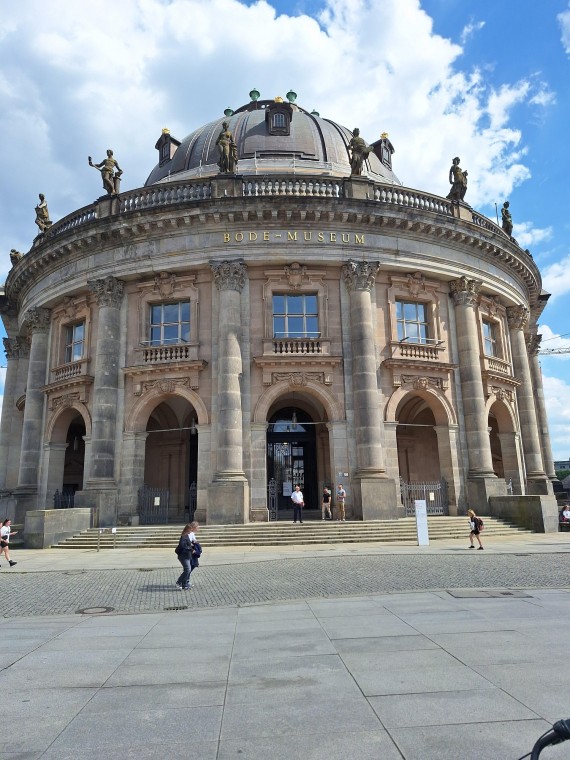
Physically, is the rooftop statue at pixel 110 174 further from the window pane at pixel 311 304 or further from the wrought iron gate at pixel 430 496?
the wrought iron gate at pixel 430 496

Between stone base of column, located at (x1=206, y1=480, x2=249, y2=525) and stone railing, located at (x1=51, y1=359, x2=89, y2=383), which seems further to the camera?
stone railing, located at (x1=51, y1=359, x2=89, y2=383)

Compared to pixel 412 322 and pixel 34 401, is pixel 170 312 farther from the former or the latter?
pixel 412 322

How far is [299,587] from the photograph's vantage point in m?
10.6

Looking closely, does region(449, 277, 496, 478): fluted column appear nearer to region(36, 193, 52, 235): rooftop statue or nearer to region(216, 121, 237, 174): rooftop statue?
region(216, 121, 237, 174): rooftop statue

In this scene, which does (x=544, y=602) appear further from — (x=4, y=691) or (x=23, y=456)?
(x=23, y=456)

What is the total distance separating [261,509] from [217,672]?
1658cm

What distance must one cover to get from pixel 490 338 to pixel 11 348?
2827cm

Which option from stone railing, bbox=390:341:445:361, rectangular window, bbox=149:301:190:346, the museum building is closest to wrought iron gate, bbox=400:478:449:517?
the museum building

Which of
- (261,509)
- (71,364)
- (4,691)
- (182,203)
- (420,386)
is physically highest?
(182,203)

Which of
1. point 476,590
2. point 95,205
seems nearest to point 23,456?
point 95,205

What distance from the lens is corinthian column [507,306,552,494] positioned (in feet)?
93.0

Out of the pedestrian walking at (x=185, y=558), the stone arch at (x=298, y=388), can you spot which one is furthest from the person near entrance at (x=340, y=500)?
the pedestrian walking at (x=185, y=558)

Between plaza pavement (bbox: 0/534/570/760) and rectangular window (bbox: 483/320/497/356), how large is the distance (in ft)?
61.0

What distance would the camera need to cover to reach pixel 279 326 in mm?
24234
